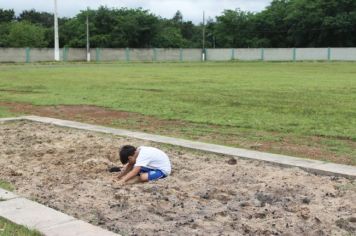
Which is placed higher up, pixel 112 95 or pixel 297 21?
pixel 297 21

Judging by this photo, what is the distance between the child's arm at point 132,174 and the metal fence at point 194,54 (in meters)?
57.5

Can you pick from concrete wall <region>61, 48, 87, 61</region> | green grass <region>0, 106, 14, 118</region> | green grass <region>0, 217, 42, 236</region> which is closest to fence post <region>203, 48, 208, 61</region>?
concrete wall <region>61, 48, 87, 61</region>

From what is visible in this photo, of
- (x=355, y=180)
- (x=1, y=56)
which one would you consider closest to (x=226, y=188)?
(x=355, y=180)

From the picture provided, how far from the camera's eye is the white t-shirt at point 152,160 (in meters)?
7.01

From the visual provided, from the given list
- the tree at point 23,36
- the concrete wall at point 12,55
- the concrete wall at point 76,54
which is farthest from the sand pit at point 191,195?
the tree at point 23,36

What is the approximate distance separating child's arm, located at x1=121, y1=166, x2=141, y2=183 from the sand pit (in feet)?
0.66

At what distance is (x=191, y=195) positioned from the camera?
6.23 meters

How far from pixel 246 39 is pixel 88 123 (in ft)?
276

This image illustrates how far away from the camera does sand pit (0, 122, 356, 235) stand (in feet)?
16.9

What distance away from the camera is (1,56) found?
59.8 metres

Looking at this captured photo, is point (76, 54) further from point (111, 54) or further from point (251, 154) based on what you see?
point (251, 154)

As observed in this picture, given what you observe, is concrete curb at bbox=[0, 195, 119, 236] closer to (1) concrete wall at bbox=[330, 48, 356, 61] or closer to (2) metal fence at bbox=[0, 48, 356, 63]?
(2) metal fence at bbox=[0, 48, 356, 63]

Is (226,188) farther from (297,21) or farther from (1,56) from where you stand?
(297,21)

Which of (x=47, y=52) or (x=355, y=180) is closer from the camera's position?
(x=355, y=180)
